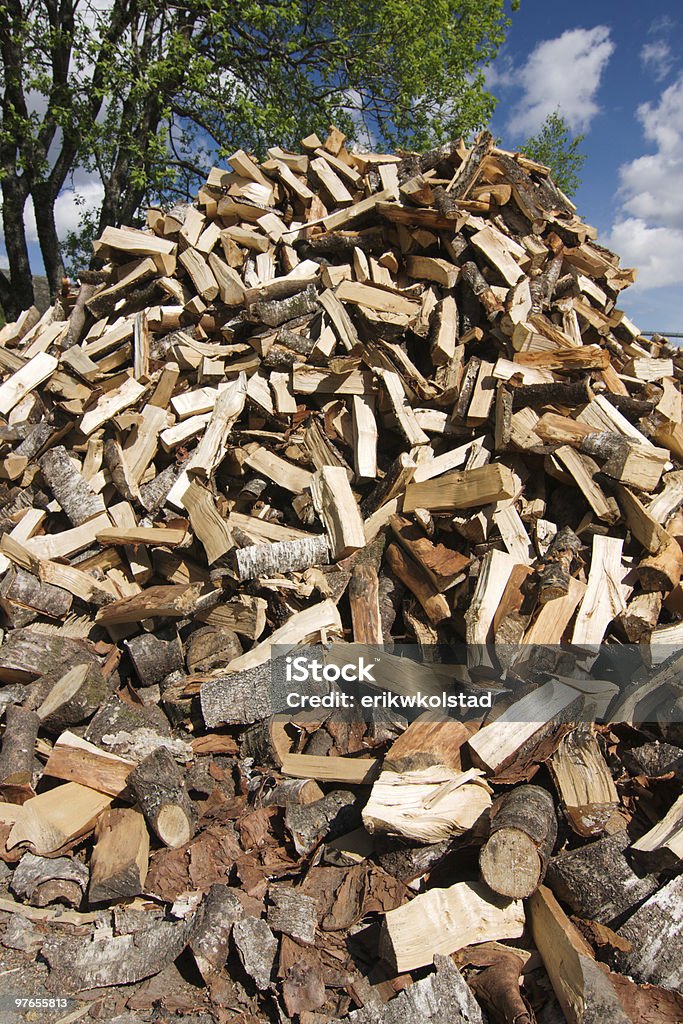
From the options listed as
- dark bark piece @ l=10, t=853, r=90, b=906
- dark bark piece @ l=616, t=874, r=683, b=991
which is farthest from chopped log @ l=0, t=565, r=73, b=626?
dark bark piece @ l=616, t=874, r=683, b=991

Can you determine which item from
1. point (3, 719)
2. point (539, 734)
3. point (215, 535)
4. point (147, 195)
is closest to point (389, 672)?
point (539, 734)

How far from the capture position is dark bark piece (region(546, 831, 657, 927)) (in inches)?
88.7

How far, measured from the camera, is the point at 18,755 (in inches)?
117

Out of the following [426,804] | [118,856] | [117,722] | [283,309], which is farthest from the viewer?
[283,309]

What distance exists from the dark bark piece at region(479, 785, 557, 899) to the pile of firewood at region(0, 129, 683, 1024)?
0.5 inches

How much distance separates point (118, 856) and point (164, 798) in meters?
0.26

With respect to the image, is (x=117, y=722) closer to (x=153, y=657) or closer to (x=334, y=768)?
(x=153, y=657)

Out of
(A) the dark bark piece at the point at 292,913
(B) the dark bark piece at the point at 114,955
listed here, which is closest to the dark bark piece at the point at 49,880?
(B) the dark bark piece at the point at 114,955

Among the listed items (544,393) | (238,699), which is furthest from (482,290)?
(238,699)

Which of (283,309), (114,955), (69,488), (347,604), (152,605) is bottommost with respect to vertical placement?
(114,955)

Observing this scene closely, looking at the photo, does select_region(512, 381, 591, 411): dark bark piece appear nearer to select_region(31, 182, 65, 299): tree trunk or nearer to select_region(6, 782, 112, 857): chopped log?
select_region(6, 782, 112, 857): chopped log

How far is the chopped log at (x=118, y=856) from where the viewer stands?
250cm

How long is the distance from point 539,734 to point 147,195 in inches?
479

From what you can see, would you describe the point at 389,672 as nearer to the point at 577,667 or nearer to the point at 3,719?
the point at 577,667
